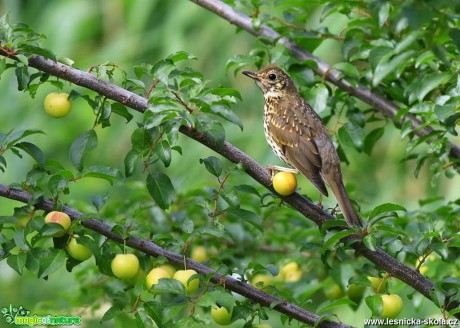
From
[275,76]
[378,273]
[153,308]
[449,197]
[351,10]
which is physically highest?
[449,197]

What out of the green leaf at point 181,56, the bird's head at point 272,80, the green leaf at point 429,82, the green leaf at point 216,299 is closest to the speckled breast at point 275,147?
the bird's head at point 272,80

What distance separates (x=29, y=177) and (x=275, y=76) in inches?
66.6

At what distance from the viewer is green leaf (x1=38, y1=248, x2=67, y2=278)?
2510 mm

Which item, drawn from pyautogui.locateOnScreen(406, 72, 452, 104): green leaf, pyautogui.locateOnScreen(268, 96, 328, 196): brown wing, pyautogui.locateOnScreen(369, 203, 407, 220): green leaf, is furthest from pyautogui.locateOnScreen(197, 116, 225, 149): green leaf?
pyautogui.locateOnScreen(268, 96, 328, 196): brown wing

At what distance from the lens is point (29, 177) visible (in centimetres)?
265

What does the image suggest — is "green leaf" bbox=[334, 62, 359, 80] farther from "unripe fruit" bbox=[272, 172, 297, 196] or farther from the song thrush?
"unripe fruit" bbox=[272, 172, 297, 196]

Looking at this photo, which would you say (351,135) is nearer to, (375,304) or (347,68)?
(347,68)

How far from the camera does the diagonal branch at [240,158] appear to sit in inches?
99.3

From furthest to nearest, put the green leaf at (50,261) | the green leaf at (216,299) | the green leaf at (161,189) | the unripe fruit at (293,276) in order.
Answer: the unripe fruit at (293,276)
the green leaf at (161,189)
the green leaf at (50,261)
the green leaf at (216,299)

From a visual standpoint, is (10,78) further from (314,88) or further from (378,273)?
(378,273)

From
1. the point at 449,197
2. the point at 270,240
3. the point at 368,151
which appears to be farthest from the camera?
the point at 449,197

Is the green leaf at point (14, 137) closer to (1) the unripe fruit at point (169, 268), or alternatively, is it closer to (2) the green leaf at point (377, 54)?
(1) the unripe fruit at point (169, 268)

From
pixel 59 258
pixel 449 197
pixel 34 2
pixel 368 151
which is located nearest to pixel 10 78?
pixel 34 2

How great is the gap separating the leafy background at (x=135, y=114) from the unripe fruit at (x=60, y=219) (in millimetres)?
2806
